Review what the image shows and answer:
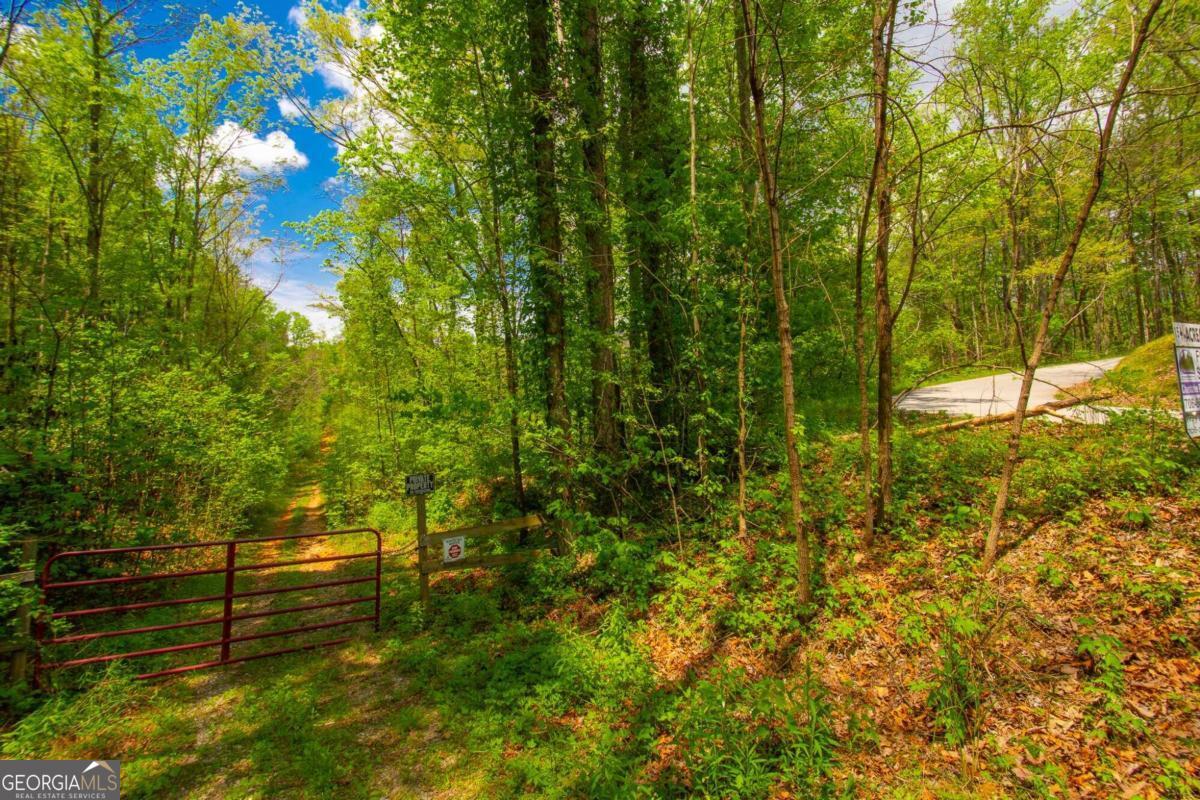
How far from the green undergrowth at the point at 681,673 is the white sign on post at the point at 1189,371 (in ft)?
1.80

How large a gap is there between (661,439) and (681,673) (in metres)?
2.87

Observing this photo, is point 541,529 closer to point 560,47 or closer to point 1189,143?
point 560,47

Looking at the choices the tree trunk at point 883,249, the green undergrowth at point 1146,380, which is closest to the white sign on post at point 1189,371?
the green undergrowth at point 1146,380

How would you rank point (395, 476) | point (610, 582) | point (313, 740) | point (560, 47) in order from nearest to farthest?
point (313, 740) < point (610, 582) < point (560, 47) < point (395, 476)

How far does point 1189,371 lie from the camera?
3.99 m

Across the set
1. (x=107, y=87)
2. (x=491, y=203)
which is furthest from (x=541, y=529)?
(x=107, y=87)

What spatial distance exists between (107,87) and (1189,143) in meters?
19.7

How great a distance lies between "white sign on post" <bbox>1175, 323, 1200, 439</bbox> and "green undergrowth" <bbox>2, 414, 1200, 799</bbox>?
0.55 metres

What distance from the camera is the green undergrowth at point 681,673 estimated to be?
3.12m

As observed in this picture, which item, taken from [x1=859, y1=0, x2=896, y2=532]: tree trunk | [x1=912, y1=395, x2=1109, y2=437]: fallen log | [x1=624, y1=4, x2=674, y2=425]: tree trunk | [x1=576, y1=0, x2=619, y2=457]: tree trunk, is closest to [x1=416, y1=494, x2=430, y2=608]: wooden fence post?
[x1=576, y1=0, x2=619, y2=457]: tree trunk

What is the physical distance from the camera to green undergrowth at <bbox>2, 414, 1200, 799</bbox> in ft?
10.2

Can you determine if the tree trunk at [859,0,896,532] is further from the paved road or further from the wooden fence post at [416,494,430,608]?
the wooden fence post at [416,494,430,608]

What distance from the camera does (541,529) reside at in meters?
7.51

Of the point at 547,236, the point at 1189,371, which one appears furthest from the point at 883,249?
the point at 547,236
